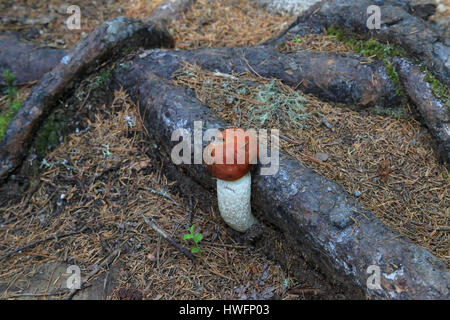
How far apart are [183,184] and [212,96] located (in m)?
0.92

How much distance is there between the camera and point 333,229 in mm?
2486

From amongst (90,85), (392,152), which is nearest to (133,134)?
(90,85)

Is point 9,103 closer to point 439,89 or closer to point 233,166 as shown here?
point 233,166

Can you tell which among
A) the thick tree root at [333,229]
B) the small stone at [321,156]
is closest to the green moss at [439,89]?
the small stone at [321,156]

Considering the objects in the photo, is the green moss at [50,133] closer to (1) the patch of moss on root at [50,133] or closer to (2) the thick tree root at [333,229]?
(1) the patch of moss on root at [50,133]

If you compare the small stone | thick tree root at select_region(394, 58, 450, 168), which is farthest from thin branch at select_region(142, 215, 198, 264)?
thick tree root at select_region(394, 58, 450, 168)

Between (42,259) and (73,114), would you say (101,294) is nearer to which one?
(42,259)

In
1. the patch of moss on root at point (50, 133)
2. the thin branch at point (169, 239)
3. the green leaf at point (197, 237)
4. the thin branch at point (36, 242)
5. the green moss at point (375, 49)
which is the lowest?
the thin branch at point (36, 242)

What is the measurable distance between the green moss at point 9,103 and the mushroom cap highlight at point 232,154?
2670 millimetres

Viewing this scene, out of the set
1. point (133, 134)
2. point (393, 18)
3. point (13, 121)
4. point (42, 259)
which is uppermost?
point (393, 18)

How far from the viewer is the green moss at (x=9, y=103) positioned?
398 cm

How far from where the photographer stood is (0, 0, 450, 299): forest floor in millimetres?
2844

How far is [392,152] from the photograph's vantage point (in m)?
3.25

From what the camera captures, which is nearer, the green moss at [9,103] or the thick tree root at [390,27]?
the thick tree root at [390,27]
